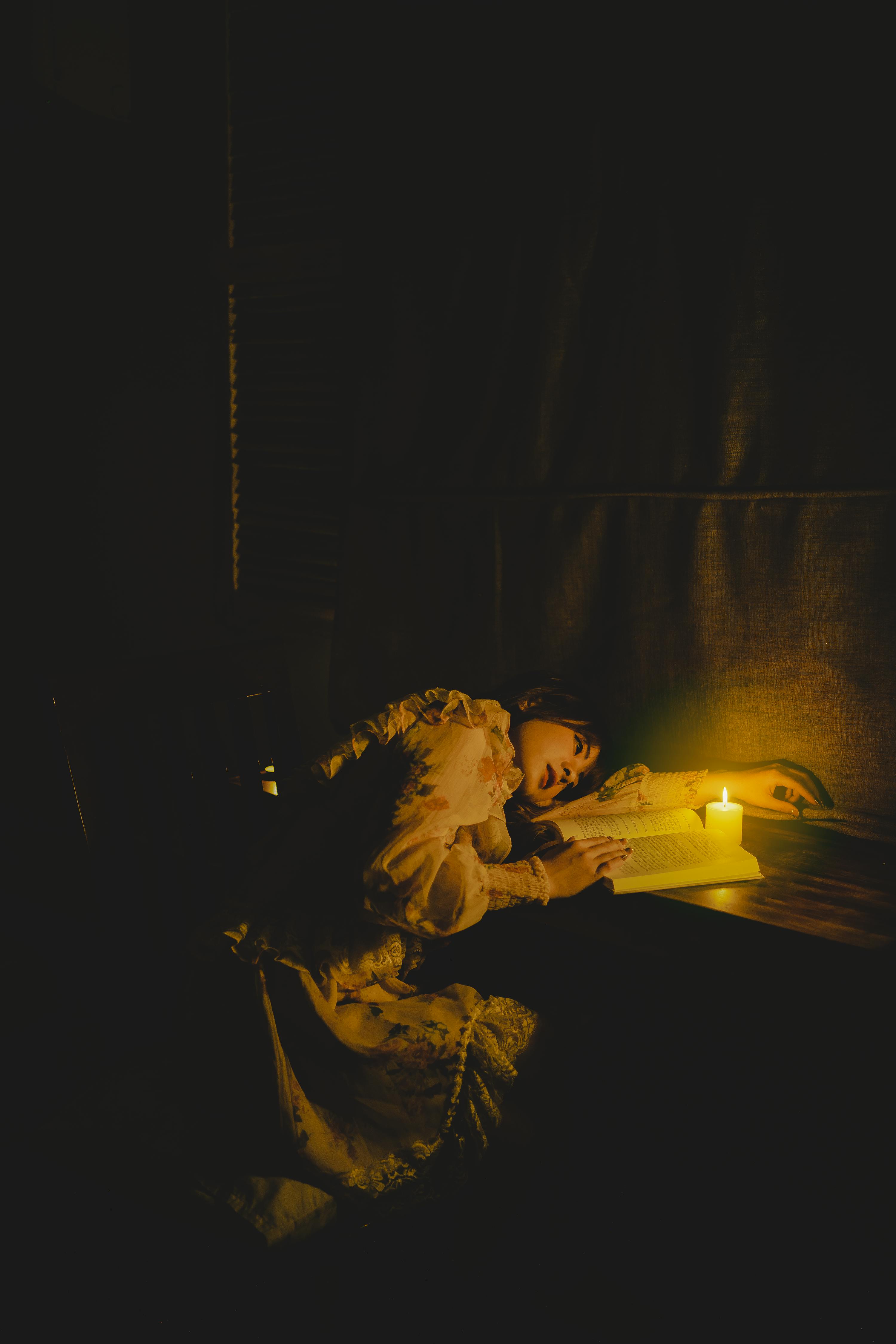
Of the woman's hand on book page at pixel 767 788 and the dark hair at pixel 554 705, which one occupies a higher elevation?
the dark hair at pixel 554 705

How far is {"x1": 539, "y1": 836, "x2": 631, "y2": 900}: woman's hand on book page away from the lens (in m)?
1.51

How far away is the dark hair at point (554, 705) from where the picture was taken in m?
1.75

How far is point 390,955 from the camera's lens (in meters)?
1.51

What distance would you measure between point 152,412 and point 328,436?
0.77m

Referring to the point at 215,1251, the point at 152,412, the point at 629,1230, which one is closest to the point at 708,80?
the point at 152,412

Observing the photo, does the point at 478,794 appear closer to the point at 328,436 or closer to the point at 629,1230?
the point at 629,1230

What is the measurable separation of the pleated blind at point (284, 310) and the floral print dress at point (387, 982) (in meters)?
1.18

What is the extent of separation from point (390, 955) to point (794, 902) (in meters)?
0.72

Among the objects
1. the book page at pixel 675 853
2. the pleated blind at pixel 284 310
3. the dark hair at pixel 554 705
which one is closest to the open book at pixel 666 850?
the book page at pixel 675 853

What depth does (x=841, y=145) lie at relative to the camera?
1.72 m

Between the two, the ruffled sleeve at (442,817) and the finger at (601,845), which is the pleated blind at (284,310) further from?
the finger at (601,845)

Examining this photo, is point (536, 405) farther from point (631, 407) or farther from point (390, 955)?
point (390, 955)

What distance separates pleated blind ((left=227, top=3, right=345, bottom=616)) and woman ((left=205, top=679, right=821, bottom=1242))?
45.3 inches

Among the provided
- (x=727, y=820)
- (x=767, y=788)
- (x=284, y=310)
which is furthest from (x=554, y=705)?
(x=284, y=310)
